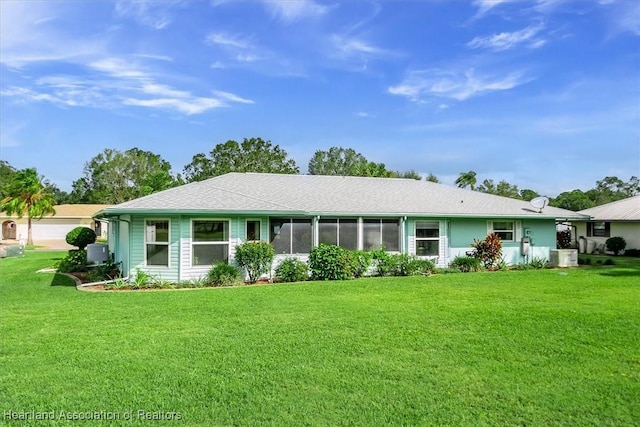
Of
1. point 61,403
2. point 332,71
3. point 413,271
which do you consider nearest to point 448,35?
point 332,71

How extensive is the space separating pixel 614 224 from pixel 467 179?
64.7ft

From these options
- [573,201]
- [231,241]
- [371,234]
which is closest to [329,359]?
[231,241]

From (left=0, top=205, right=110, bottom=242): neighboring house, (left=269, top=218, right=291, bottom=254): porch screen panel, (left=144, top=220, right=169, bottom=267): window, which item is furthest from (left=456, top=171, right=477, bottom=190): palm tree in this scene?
(left=144, top=220, right=169, bottom=267): window

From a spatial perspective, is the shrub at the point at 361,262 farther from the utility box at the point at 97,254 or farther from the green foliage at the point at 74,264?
the green foliage at the point at 74,264

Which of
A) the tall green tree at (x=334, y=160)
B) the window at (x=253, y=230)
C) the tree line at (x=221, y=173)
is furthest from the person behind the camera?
the tall green tree at (x=334, y=160)

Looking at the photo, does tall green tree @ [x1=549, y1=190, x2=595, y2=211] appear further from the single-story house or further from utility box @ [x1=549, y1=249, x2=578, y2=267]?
the single-story house

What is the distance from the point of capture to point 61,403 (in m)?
4.47

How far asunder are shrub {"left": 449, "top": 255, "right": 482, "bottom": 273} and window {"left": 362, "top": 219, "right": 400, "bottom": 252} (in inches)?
95.5

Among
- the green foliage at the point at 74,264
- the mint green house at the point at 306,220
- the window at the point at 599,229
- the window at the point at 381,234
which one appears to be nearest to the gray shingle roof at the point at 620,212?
the window at the point at 599,229

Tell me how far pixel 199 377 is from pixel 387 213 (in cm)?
1201

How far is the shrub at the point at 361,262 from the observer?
1530 centimetres

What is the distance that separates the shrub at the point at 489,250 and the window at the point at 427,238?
5.55 ft

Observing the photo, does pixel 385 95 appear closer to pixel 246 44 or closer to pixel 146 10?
pixel 246 44

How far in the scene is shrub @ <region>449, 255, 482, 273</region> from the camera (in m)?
17.0
